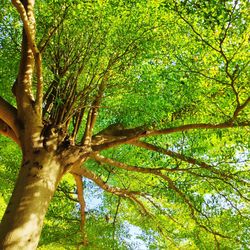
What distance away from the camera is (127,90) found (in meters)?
4.77

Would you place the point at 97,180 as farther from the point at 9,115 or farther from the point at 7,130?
the point at 9,115

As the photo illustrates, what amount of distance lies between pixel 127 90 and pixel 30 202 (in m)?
1.96

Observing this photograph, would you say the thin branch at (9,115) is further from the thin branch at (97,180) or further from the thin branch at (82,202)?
the thin branch at (82,202)

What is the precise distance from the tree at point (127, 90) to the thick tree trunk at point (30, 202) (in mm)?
10

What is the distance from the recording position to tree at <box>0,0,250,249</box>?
3.73 meters

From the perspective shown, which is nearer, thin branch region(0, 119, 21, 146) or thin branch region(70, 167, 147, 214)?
thin branch region(0, 119, 21, 146)

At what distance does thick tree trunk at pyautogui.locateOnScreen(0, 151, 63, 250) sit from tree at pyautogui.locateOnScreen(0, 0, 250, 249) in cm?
Answer: 1

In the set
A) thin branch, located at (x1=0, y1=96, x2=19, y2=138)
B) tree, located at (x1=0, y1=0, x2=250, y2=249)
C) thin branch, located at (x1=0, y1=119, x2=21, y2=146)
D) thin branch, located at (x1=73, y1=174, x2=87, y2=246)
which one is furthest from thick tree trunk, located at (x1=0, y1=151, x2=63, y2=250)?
thin branch, located at (x1=73, y1=174, x2=87, y2=246)

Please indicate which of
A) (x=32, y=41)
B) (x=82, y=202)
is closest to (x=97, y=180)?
(x=82, y=202)

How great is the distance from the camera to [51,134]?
4.20 meters

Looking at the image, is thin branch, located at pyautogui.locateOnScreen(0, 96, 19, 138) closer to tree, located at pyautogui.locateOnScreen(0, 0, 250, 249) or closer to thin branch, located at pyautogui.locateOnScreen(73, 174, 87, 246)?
tree, located at pyautogui.locateOnScreen(0, 0, 250, 249)

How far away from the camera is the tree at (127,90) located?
3729 millimetres

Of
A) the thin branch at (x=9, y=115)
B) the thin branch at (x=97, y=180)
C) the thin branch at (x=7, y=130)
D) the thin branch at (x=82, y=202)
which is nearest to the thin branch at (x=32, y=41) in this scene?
the thin branch at (x=9, y=115)

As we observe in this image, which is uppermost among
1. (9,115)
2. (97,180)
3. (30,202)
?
(97,180)
